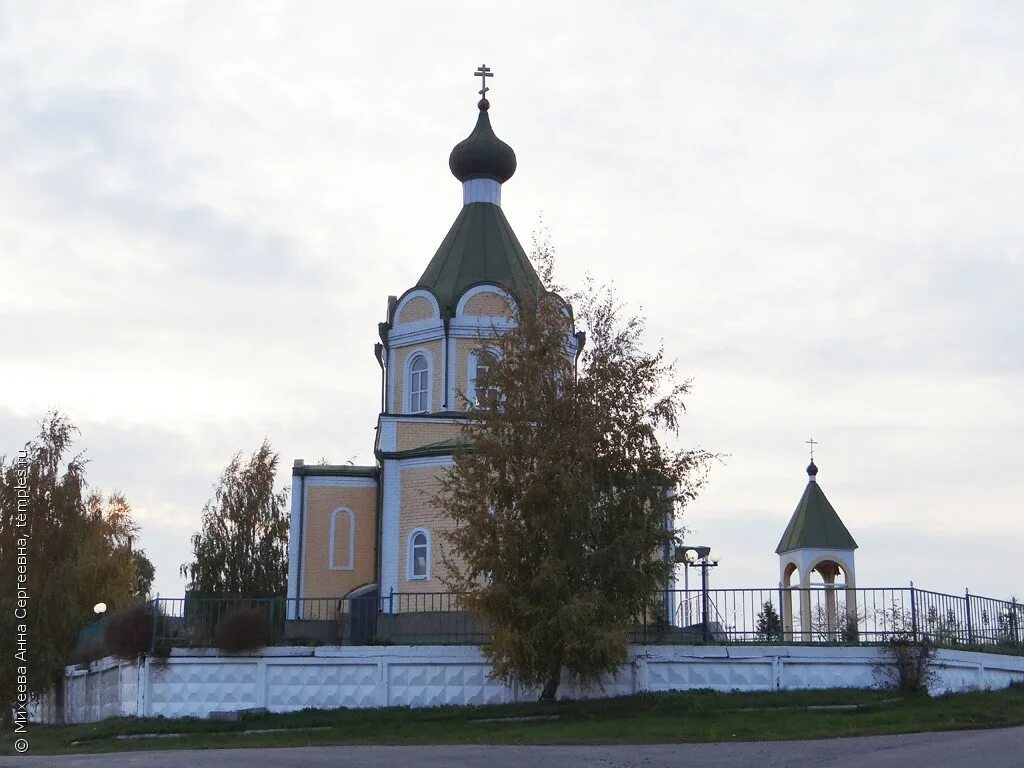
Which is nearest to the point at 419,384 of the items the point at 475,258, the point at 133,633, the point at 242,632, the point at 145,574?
the point at 475,258

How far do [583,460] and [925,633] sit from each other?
5.75m

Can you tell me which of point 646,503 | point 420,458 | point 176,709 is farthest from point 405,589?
point 646,503

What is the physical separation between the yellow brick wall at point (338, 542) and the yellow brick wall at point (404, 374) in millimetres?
2166

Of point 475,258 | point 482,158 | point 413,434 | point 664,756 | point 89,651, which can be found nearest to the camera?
point 664,756

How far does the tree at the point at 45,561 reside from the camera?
1024 inches

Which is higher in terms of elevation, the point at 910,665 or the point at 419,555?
the point at 419,555

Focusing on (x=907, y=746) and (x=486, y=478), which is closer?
(x=907, y=746)

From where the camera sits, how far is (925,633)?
19016 millimetres

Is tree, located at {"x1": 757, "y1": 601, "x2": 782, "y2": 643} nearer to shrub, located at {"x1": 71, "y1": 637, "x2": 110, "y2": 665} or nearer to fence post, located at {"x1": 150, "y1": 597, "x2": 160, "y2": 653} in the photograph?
fence post, located at {"x1": 150, "y1": 597, "x2": 160, "y2": 653}

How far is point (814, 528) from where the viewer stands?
2573 centimetres

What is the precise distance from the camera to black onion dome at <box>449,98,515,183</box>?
31109mm

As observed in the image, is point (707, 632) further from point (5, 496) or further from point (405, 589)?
point (5, 496)

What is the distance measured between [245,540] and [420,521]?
1824 centimetres

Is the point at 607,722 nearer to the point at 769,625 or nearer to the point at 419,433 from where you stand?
the point at 769,625
